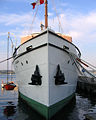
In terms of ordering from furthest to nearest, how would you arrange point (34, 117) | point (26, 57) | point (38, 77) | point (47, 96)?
point (26, 57), point (34, 117), point (38, 77), point (47, 96)

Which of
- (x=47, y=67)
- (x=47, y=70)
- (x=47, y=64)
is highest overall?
(x=47, y=64)

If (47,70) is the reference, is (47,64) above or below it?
above

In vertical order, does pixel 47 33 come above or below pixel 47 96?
above

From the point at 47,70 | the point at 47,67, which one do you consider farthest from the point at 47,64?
the point at 47,70

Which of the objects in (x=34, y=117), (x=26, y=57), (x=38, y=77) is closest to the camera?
(x=38, y=77)

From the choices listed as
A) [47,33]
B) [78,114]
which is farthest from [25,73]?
[78,114]

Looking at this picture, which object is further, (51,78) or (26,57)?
(26,57)

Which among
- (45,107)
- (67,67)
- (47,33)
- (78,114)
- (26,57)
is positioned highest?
(47,33)

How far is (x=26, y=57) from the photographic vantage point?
6996mm

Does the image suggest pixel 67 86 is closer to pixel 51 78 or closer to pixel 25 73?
pixel 51 78

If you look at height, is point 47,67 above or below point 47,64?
below

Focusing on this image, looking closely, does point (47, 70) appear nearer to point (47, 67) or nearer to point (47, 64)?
point (47, 67)

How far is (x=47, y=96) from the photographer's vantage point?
18.5 ft

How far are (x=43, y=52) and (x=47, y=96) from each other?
1868 millimetres
